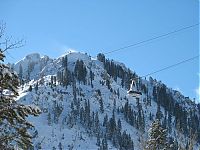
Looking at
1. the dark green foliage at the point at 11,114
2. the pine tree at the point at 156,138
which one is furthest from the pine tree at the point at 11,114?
the pine tree at the point at 156,138

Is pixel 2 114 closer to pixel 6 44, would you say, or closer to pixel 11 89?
pixel 11 89

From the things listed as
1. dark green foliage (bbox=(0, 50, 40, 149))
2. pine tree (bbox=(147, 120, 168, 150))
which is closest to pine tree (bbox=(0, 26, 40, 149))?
dark green foliage (bbox=(0, 50, 40, 149))

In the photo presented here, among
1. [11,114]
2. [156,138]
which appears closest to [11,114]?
[11,114]

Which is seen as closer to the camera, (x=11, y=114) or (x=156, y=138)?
(x=11, y=114)

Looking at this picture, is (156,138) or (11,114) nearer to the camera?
(11,114)

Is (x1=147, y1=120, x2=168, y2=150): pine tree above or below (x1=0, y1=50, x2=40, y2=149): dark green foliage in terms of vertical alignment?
above

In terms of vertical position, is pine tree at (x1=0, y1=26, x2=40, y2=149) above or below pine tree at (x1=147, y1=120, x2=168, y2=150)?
below

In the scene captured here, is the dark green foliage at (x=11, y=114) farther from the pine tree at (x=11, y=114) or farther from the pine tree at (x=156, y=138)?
the pine tree at (x=156, y=138)

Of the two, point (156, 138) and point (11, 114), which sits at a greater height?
point (156, 138)

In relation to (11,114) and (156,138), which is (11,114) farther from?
(156,138)

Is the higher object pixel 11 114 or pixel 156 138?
pixel 156 138

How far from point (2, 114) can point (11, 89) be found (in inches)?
35.0

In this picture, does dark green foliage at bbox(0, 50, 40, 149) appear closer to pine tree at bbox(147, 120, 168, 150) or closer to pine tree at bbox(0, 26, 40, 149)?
pine tree at bbox(0, 26, 40, 149)

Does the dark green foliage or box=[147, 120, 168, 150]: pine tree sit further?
box=[147, 120, 168, 150]: pine tree
